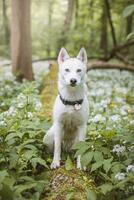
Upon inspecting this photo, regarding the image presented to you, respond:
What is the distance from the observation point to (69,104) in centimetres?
518

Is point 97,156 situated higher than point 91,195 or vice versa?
point 97,156

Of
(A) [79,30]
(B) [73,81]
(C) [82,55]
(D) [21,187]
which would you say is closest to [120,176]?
(D) [21,187]

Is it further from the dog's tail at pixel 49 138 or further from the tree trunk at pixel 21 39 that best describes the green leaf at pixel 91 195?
the tree trunk at pixel 21 39

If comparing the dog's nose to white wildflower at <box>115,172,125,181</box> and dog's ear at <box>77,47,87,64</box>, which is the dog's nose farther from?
white wildflower at <box>115,172,125,181</box>

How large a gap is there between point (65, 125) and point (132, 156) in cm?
115

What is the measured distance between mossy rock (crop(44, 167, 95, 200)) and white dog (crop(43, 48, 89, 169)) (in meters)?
0.26

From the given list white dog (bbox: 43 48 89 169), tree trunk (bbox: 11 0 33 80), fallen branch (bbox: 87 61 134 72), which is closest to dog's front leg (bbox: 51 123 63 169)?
white dog (bbox: 43 48 89 169)

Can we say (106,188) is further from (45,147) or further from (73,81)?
(45,147)

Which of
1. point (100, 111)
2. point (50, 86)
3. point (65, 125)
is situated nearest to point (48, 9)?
point (50, 86)

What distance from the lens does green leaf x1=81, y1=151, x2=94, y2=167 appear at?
420cm

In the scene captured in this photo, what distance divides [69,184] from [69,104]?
3.39 feet

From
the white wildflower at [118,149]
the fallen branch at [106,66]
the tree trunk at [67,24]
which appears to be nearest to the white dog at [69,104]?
the white wildflower at [118,149]

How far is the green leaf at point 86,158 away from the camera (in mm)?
4195

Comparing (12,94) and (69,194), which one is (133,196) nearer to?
(69,194)
